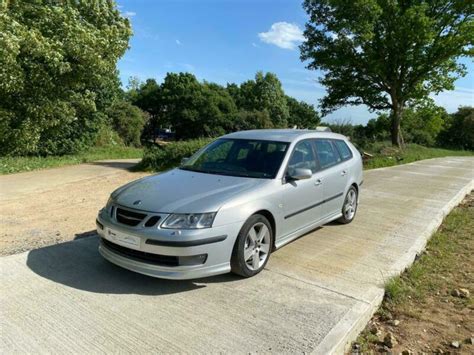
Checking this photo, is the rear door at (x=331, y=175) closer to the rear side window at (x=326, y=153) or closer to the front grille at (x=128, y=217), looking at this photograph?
the rear side window at (x=326, y=153)

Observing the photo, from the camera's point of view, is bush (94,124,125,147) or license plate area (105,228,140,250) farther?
bush (94,124,125,147)

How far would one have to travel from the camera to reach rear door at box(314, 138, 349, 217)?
5.54m

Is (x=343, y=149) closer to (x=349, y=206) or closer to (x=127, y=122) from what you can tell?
(x=349, y=206)

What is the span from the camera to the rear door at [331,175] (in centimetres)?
554

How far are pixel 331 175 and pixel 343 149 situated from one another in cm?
99

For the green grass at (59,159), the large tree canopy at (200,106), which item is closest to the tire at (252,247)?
the green grass at (59,159)

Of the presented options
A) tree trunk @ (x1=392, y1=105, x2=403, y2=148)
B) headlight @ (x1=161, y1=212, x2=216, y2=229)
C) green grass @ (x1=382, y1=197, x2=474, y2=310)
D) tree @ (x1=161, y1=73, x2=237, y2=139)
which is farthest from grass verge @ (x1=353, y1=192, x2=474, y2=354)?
tree @ (x1=161, y1=73, x2=237, y2=139)

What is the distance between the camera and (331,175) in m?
5.69

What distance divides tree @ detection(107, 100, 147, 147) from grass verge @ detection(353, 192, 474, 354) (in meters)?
22.9

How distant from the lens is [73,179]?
38.3 feet

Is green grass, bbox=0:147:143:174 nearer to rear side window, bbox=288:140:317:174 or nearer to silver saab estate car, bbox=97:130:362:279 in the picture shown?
silver saab estate car, bbox=97:130:362:279

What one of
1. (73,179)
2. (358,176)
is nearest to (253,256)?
(358,176)

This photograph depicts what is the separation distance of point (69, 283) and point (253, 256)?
188cm

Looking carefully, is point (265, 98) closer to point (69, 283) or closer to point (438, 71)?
point (438, 71)
